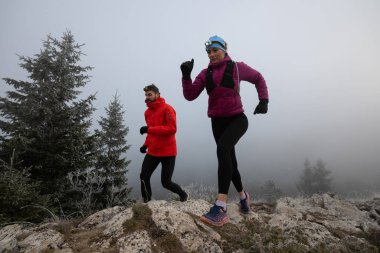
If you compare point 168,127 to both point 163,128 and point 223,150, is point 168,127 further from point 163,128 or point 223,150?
point 223,150

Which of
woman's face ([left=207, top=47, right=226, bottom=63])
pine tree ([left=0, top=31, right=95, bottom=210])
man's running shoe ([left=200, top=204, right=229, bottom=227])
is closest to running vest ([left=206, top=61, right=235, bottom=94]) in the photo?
woman's face ([left=207, top=47, right=226, bottom=63])

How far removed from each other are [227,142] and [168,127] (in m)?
1.78

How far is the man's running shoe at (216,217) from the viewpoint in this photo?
3492mm

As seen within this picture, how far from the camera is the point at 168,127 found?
5.27 m

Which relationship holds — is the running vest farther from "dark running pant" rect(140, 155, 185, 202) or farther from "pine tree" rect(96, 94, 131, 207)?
"pine tree" rect(96, 94, 131, 207)

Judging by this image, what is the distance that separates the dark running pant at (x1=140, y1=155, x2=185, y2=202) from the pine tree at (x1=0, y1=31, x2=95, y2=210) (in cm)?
464

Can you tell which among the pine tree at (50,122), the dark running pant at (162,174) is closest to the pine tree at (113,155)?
the pine tree at (50,122)

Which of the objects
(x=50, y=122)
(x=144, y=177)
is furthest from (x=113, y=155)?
(x=144, y=177)

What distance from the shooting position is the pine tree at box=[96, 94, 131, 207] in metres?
15.4

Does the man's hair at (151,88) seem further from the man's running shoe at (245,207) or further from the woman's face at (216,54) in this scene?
the man's running shoe at (245,207)

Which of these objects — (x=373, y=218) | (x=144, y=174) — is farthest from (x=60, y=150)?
(x=373, y=218)

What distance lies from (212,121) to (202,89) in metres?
0.57

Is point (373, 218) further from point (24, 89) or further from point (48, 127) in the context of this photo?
point (24, 89)

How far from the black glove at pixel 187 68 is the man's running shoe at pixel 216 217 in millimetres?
2040
